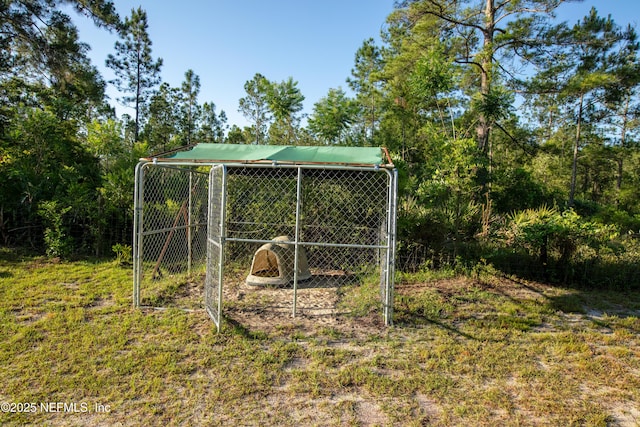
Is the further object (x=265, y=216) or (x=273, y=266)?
(x=265, y=216)

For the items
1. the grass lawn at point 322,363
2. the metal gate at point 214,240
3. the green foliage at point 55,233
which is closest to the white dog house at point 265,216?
the metal gate at point 214,240

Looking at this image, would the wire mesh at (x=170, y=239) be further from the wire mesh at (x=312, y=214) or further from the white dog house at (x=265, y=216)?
the wire mesh at (x=312, y=214)

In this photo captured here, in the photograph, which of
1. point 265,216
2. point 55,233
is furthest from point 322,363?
point 55,233

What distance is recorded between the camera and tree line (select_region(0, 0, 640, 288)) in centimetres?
633

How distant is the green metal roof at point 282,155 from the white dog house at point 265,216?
0.05ft

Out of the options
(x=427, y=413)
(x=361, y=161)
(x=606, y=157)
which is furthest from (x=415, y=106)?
(x=606, y=157)

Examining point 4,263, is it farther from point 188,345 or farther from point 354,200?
point 354,200

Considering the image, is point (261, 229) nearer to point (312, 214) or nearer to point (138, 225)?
point (312, 214)

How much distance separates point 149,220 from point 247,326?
3551 millimetres

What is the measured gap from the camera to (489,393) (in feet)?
9.63

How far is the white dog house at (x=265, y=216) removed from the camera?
4.41 m

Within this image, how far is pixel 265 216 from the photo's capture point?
7.33 metres

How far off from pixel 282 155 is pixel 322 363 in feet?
8.64

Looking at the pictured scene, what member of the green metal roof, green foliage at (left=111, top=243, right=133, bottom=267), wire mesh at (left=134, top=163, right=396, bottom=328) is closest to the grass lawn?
wire mesh at (left=134, top=163, right=396, bottom=328)
